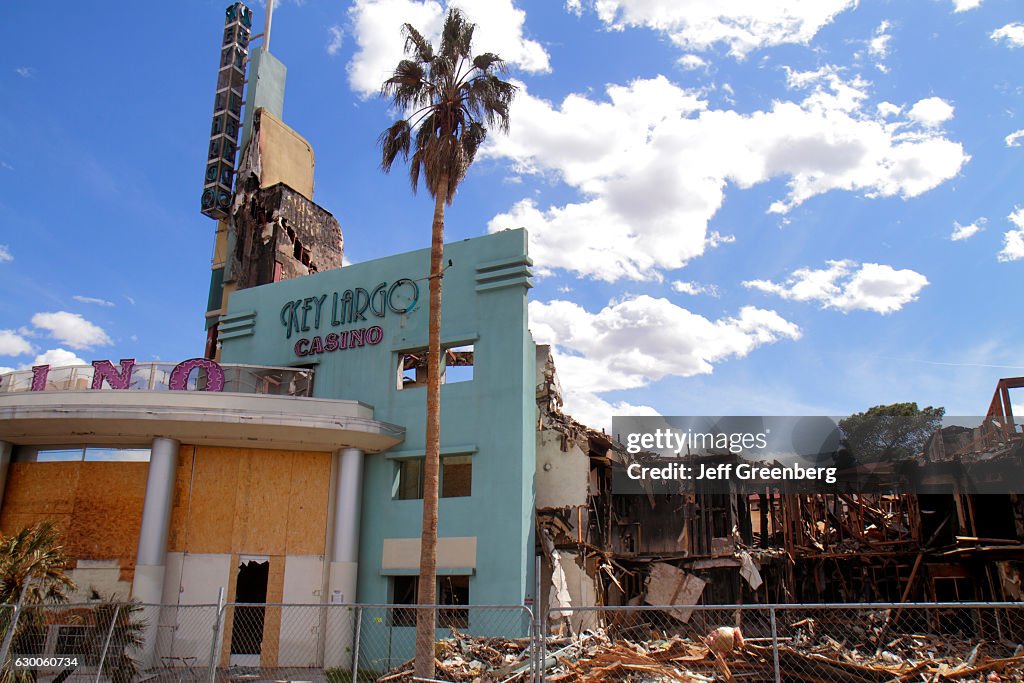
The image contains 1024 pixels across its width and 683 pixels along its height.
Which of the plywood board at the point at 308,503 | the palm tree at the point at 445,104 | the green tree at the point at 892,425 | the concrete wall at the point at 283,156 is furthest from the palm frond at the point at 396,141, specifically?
the green tree at the point at 892,425

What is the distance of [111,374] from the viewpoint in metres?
24.2

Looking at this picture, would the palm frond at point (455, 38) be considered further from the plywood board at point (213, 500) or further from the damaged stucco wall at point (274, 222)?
the damaged stucco wall at point (274, 222)

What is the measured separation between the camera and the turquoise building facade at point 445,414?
Result: 2219 cm

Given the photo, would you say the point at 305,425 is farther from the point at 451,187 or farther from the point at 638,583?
the point at 638,583

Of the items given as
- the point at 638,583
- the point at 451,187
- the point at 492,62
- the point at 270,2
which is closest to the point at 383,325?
the point at 451,187

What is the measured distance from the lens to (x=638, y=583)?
1021 inches

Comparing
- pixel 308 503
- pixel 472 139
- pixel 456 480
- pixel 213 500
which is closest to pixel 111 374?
pixel 213 500

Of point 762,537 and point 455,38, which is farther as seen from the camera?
point 762,537

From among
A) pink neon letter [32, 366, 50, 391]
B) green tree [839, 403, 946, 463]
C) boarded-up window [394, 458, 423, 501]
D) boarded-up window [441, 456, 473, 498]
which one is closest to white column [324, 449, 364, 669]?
boarded-up window [394, 458, 423, 501]

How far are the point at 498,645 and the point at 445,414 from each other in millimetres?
7031

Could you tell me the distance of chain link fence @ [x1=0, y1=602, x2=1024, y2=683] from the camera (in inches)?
613

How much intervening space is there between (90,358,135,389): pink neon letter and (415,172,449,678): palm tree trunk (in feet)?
35.7

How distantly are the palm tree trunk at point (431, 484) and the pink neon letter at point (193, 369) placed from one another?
363 inches

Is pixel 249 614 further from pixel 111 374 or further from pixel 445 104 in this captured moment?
pixel 445 104
